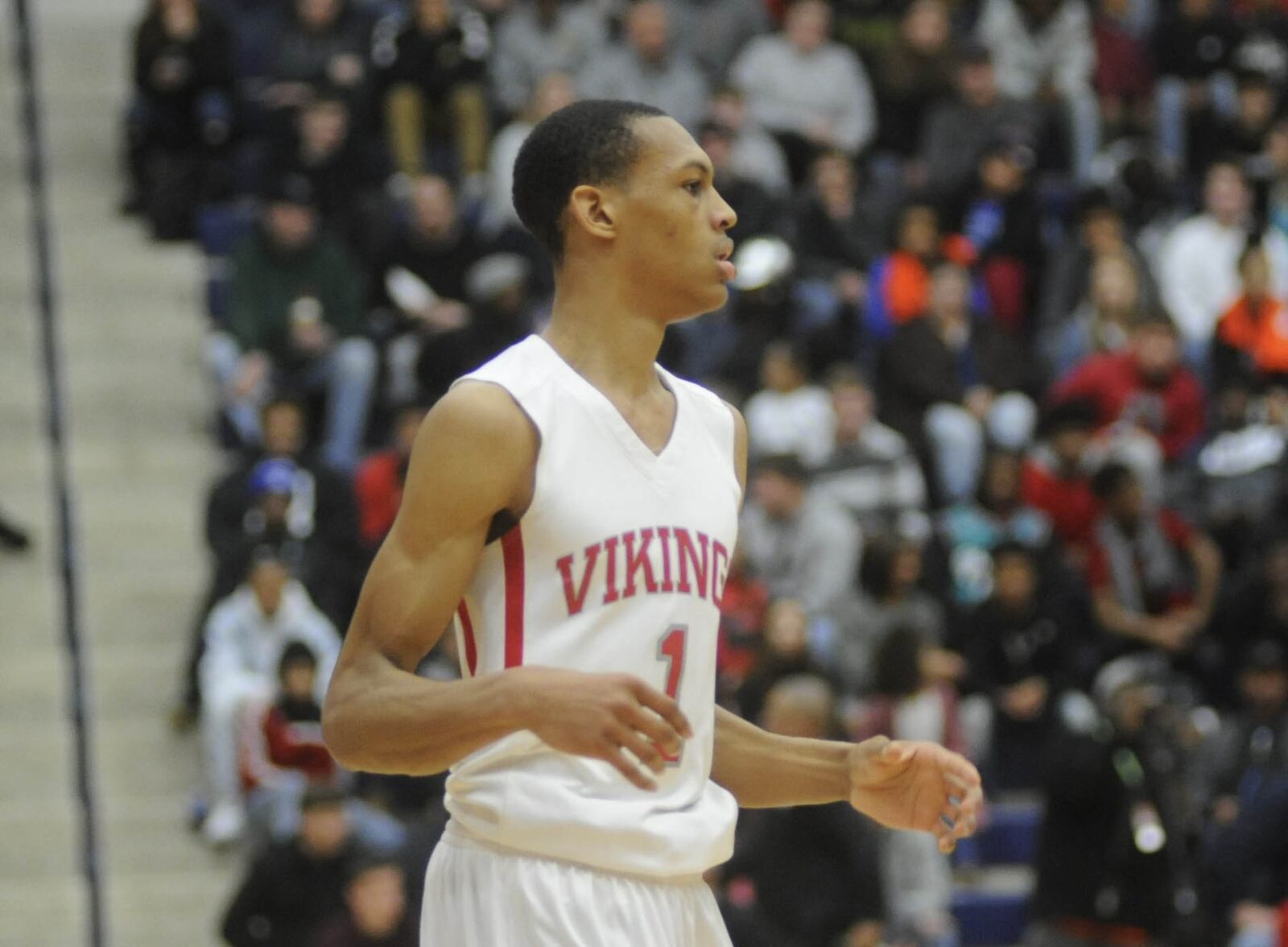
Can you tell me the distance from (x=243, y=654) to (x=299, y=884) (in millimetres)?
1434

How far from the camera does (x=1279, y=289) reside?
43.3 ft

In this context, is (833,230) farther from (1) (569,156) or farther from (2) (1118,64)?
(1) (569,156)

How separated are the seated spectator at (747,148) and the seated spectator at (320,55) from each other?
6.67 feet

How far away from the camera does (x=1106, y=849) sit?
9172mm

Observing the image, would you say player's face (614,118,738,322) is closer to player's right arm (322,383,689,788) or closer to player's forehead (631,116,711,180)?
player's forehead (631,116,711,180)

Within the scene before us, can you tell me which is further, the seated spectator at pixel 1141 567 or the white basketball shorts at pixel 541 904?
the seated spectator at pixel 1141 567

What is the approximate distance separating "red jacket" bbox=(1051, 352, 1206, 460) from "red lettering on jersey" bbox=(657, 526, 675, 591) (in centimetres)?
871

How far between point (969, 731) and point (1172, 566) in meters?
1.64

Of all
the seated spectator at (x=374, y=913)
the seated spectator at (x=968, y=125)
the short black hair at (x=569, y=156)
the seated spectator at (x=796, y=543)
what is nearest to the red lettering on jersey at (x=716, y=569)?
the short black hair at (x=569, y=156)

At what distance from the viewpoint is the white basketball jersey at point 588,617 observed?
3.49m

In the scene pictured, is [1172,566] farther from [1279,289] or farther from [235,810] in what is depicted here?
[235,810]

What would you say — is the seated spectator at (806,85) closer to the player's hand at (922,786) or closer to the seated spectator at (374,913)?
the seated spectator at (374,913)

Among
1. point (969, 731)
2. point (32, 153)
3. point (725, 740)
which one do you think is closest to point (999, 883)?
point (969, 731)

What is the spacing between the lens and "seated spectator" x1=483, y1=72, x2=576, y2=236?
1268cm
